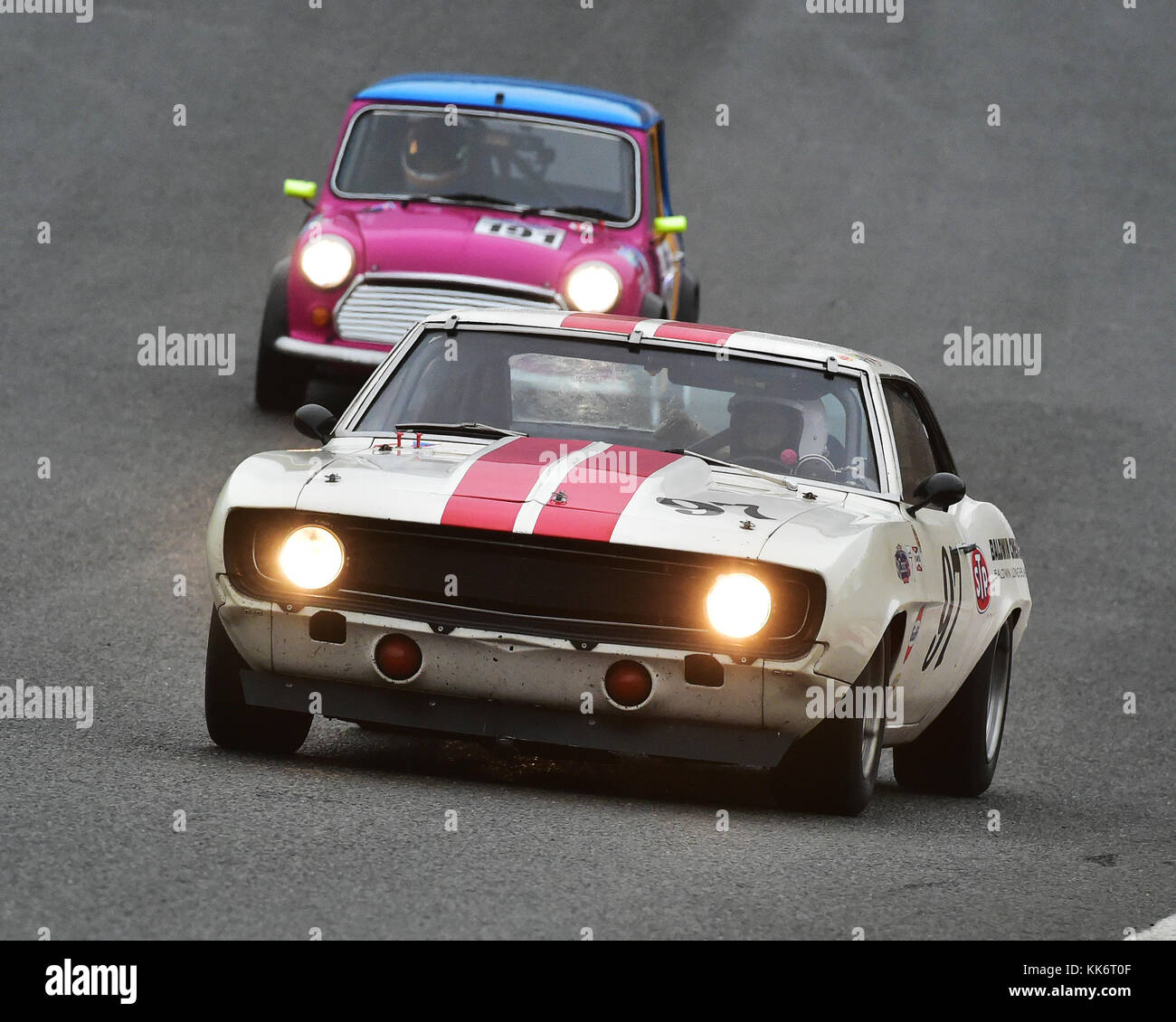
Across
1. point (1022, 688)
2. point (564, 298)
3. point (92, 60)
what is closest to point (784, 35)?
point (92, 60)

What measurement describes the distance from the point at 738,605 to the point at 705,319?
1260cm

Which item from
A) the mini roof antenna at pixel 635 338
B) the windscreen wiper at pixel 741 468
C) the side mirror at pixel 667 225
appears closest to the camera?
the windscreen wiper at pixel 741 468

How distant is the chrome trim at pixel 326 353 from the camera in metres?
11.6

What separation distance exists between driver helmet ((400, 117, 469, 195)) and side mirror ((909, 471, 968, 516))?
632 cm

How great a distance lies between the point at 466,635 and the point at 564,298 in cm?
623

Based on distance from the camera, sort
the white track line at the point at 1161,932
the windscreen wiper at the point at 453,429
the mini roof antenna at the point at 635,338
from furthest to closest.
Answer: the mini roof antenna at the point at 635,338
the windscreen wiper at the point at 453,429
the white track line at the point at 1161,932

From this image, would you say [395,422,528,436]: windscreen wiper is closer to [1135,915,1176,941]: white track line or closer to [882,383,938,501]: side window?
[882,383,938,501]: side window

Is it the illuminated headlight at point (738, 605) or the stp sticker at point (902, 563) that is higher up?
the stp sticker at point (902, 563)

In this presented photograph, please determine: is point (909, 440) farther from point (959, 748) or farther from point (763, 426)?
point (959, 748)

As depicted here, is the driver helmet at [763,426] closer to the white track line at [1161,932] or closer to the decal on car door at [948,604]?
the decal on car door at [948,604]

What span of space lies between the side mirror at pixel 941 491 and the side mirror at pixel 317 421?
6.08 feet

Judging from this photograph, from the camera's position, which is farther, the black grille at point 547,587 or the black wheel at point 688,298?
the black wheel at point 688,298

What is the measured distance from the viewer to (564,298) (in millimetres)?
11523

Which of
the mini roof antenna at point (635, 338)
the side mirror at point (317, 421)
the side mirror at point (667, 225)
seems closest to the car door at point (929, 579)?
the mini roof antenna at point (635, 338)
